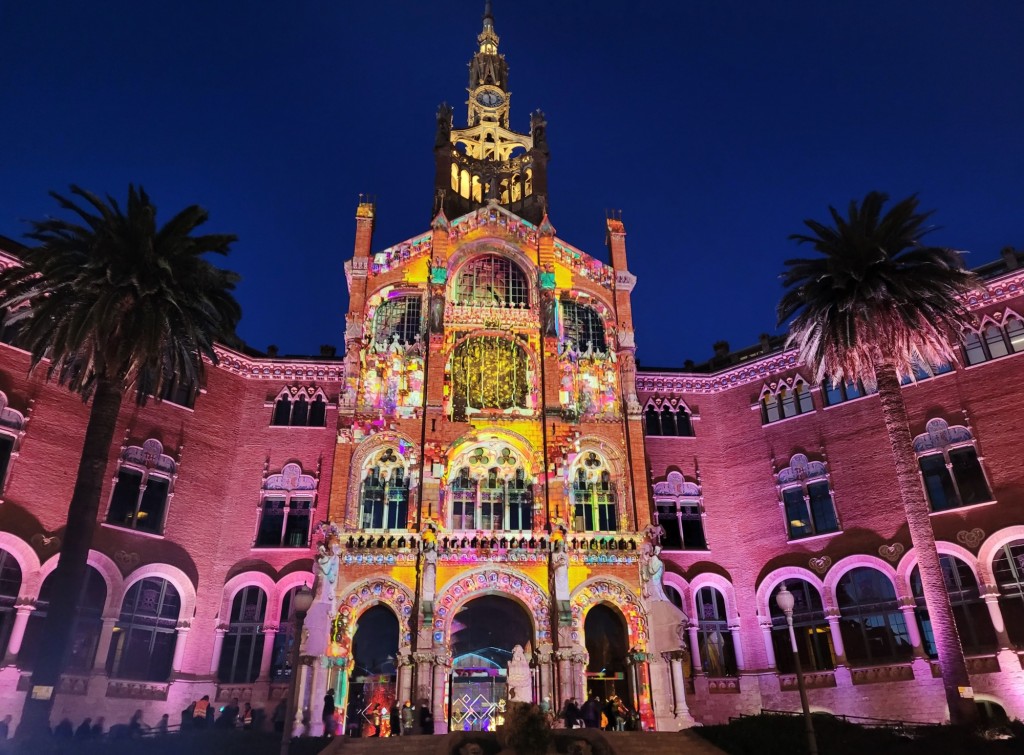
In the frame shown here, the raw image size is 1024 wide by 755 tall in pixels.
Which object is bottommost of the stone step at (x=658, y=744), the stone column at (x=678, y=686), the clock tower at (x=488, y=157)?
the stone step at (x=658, y=744)

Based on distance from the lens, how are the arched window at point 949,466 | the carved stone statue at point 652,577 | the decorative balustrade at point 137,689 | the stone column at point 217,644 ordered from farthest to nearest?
Result: the stone column at point 217,644 < the carved stone statue at point 652,577 < the arched window at point 949,466 < the decorative balustrade at point 137,689

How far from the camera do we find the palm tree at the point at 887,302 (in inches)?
1054

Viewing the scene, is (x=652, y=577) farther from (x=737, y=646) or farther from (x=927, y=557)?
(x=927, y=557)

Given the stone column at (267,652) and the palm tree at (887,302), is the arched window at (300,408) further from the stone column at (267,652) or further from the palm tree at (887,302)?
the palm tree at (887,302)

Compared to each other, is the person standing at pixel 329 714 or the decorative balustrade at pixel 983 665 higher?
the decorative balustrade at pixel 983 665

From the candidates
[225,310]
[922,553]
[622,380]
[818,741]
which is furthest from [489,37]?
[818,741]

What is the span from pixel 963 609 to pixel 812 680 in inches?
261

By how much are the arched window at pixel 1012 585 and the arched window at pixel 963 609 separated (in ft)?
2.09

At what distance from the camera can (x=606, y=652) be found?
31.4 m

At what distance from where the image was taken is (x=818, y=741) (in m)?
21.4

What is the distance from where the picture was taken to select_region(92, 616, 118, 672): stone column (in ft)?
94.4

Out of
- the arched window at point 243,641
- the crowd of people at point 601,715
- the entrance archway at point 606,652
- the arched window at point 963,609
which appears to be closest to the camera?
the crowd of people at point 601,715

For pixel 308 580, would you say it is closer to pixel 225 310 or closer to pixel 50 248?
pixel 225 310

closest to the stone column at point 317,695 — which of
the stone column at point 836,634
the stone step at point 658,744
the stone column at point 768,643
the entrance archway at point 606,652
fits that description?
the entrance archway at point 606,652
